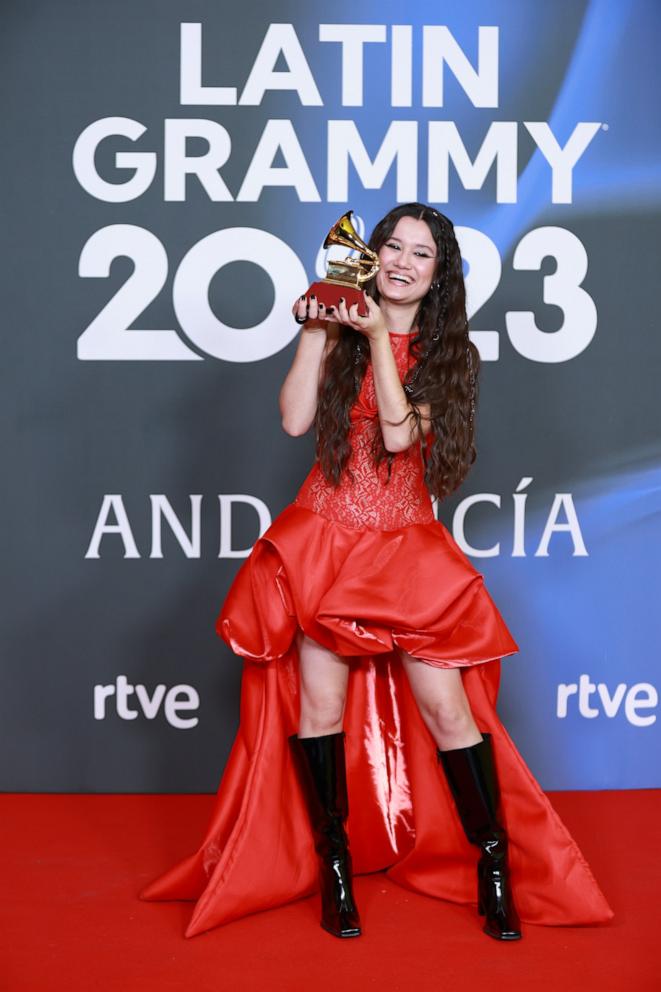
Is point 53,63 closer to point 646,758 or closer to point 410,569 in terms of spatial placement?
point 410,569

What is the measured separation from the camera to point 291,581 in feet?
7.89

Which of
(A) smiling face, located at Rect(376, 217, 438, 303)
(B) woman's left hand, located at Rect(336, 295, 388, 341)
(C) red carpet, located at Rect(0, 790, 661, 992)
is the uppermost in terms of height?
(A) smiling face, located at Rect(376, 217, 438, 303)

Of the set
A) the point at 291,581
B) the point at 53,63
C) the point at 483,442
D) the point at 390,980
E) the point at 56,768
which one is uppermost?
the point at 53,63

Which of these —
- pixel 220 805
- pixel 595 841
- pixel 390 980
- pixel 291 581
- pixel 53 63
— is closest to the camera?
pixel 390 980

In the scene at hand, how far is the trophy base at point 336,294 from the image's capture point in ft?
7.41

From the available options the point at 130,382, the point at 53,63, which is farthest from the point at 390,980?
the point at 53,63

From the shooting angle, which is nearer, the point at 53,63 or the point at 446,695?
the point at 446,695

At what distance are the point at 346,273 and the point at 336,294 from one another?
55 mm

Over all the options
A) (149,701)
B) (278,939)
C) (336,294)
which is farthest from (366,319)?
(149,701)

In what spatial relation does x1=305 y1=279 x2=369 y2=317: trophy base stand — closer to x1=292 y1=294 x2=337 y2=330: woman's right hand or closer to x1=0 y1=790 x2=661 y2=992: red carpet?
x1=292 y1=294 x2=337 y2=330: woman's right hand

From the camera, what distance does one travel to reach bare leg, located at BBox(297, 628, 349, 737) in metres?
2.45

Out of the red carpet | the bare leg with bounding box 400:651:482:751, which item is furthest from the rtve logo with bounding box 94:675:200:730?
the bare leg with bounding box 400:651:482:751

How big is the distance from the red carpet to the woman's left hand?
126cm

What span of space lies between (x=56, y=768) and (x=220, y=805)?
0.95 meters
